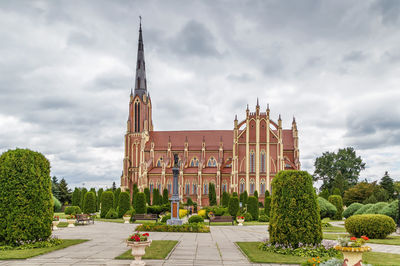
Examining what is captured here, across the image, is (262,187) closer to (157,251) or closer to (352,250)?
(157,251)

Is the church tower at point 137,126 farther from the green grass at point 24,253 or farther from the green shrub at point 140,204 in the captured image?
the green grass at point 24,253

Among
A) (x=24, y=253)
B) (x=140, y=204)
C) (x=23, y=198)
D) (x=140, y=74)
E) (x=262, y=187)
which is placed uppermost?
(x=140, y=74)

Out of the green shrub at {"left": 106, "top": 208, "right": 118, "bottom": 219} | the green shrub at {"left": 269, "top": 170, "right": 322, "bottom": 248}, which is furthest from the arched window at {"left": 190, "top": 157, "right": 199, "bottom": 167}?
the green shrub at {"left": 269, "top": 170, "right": 322, "bottom": 248}

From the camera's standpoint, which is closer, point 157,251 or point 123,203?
point 157,251

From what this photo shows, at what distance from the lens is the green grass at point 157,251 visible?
40.2ft

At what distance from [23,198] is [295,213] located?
11142mm

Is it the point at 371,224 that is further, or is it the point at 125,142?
the point at 125,142

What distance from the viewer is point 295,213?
1389 cm

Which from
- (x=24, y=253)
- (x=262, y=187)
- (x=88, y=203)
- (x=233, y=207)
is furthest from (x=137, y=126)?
(x=24, y=253)

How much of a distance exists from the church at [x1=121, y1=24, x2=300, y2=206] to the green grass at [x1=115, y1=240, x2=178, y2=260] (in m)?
43.0

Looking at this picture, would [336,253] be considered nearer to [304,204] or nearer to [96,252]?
[304,204]

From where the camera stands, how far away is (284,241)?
13.8 meters

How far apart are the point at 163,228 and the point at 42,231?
8.51 metres

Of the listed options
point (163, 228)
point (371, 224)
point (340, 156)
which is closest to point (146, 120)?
point (340, 156)
